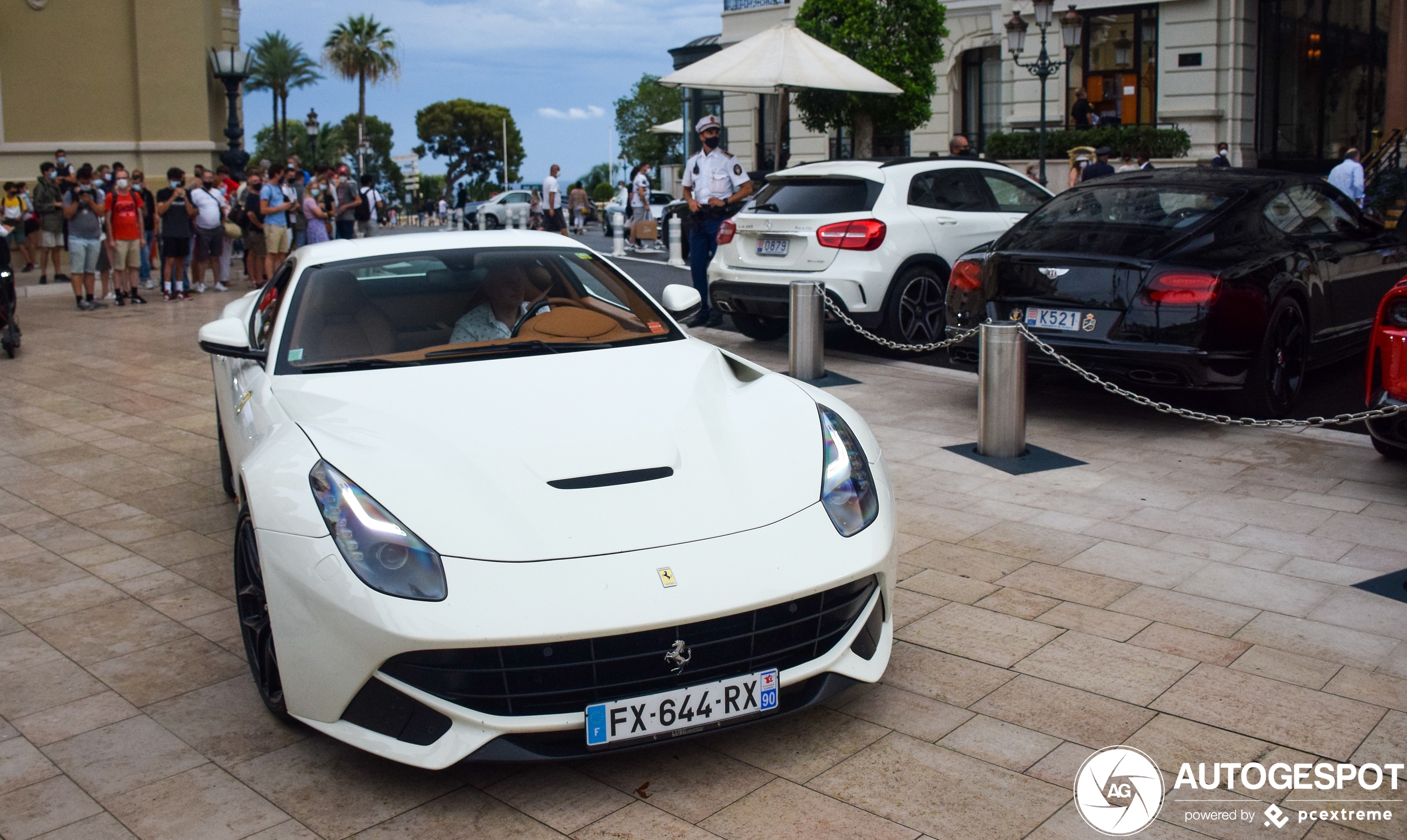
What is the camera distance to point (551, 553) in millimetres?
3170

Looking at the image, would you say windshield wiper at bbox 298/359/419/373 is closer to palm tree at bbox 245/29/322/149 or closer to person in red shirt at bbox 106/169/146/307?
person in red shirt at bbox 106/169/146/307

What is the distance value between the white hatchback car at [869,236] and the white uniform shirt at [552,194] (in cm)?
1699

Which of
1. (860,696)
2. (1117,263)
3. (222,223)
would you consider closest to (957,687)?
(860,696)

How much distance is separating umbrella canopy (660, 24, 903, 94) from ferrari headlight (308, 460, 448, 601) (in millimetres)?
11945

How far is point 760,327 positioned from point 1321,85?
900 inches

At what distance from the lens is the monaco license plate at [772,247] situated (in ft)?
33.1

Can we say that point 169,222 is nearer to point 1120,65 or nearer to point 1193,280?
point 1193,280

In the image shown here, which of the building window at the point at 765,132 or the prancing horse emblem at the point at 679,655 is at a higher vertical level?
the building window at the point at 765,132

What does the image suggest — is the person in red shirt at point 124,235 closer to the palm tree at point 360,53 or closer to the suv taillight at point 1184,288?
the suv taillight at point 1184,288

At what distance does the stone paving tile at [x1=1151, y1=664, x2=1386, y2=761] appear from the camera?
3.50 m

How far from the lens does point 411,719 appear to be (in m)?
3.13

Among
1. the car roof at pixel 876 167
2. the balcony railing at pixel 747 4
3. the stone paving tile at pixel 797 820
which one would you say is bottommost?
the stone paving tile at pixel 797 820

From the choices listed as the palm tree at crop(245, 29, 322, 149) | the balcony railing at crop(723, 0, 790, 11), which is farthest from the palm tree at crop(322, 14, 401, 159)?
the balcony railing at crop(723, 0, 790, 11)

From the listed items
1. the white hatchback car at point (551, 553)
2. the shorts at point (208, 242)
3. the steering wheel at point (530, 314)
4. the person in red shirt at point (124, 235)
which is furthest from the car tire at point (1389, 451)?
the shorts at point (208, 242)
